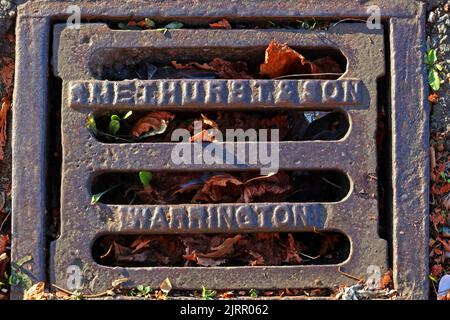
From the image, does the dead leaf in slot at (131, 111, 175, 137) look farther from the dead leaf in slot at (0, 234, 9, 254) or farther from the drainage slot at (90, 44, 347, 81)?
the dead leaf in slot at (0, 234, 9, 254)

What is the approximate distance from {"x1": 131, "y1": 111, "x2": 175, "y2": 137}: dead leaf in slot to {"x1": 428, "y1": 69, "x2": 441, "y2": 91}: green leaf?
0.80 meters

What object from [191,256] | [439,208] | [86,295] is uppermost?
[439,208]

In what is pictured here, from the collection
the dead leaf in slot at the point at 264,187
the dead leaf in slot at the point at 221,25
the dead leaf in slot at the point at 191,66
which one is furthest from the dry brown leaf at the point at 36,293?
the dead leaf in slot at the point at 221,25

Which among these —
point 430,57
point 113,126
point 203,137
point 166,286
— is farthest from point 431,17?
point 166,286

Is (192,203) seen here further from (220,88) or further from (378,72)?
(378,72)

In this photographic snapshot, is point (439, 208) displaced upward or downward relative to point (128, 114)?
downward

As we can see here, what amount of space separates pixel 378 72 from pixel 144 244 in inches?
34.5

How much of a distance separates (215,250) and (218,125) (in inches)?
15.3

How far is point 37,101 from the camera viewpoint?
76.4 inches

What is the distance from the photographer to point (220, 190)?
6.54 feet

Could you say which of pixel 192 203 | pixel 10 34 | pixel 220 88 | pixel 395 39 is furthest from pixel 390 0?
pixel 10 34

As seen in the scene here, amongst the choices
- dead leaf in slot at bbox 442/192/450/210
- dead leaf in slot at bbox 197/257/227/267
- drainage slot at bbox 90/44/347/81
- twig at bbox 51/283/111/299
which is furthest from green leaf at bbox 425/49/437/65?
twig at bbox 51/283/111/299

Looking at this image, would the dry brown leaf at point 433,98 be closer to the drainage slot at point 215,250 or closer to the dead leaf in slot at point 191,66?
the drainage slot at point 215,250

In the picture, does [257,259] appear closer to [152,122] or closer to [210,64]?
[152,122]
